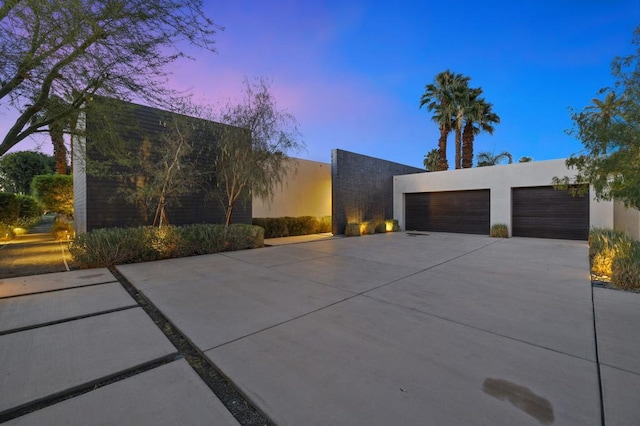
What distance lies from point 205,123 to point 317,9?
4.75 meters

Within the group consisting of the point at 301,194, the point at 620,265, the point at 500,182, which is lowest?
the point at 620,265

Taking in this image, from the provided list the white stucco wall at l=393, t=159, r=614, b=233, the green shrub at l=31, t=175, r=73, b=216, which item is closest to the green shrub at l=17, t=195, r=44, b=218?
the green shrub at l=31, t=175, r=73, b=216

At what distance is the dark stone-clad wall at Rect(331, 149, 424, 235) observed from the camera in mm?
12734

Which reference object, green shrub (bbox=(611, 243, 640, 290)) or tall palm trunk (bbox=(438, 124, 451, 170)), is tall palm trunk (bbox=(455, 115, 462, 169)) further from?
green shrub (bbox=(611, 243, 640, 290))

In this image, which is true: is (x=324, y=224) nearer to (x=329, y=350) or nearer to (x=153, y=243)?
(x=153, y=243)

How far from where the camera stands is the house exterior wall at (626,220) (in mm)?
9805

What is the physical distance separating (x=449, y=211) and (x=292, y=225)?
8.21 meters

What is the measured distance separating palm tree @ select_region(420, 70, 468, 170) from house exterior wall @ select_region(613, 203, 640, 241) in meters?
9.27

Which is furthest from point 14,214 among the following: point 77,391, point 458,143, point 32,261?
point 458,143

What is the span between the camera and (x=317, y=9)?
7.59 m

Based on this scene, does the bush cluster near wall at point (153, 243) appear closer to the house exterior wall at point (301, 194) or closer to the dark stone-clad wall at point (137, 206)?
the dark stone-clad wall at point (137, 206)

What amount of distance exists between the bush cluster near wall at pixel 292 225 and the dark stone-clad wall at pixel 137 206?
1.68m

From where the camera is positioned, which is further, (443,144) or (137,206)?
(443,144)

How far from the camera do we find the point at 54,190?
522 inches
